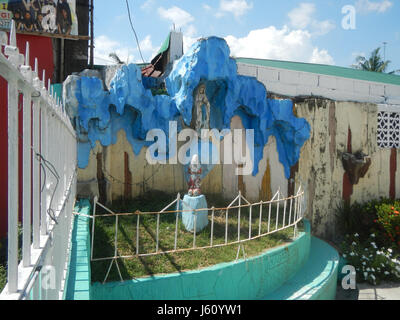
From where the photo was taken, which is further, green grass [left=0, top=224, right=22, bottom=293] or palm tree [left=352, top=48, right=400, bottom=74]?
palm tree [left=352, top=48, right=400, bottom=74]

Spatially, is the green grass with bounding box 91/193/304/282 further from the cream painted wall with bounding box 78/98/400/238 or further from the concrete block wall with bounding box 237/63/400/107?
the concrete block wall with bounding box 237/63/400/107

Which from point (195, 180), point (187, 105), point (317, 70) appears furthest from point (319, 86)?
point (195, 180)

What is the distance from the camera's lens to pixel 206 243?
468 cm

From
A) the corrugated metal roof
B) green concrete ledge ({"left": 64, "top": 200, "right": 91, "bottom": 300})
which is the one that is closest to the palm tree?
the corrugated metal roof

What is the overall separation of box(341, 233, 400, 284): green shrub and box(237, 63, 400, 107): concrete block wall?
3784 millimetres

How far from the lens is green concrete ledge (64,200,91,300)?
219 cm

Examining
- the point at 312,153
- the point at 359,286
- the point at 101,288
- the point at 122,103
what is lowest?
the point at 359,286

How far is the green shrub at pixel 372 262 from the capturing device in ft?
19.5

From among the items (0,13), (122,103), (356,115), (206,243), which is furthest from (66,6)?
(356,115)

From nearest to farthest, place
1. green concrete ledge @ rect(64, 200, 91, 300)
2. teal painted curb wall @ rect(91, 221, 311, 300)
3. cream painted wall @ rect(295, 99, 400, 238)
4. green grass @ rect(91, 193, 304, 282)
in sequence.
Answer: green concrete ledge @ rect(64, 200, 91, 300), teal painted curb wall @ rect(91, 221, 311, 300), green grass @ rect(91, 193, 304, 282), cream painted wall @ rect(295, 99, 400, 238)

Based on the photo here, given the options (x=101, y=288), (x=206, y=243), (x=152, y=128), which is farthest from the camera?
(x=152, y=128)

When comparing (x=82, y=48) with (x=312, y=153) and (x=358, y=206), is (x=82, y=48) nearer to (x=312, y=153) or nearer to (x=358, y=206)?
(x=312, y=153)

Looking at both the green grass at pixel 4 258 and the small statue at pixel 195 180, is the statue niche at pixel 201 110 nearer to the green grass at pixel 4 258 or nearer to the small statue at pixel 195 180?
the small statue at pixel 195 180

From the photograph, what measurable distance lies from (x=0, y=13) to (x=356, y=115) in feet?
26.8
